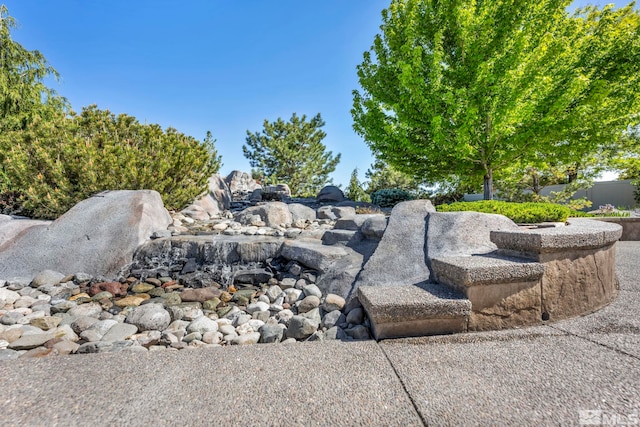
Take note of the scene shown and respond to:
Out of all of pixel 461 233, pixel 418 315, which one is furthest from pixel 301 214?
pixel 418 315

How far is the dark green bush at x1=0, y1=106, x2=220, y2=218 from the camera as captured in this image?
571 centimetres

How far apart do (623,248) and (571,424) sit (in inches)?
227

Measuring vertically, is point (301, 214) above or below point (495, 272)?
above

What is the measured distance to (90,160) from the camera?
557 centimetres

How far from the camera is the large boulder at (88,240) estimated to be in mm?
4301

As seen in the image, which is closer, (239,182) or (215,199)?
(215,199)

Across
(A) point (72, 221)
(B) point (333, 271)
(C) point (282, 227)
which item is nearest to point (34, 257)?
(A) point (72, 221)

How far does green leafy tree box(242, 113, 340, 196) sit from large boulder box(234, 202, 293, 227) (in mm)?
12108

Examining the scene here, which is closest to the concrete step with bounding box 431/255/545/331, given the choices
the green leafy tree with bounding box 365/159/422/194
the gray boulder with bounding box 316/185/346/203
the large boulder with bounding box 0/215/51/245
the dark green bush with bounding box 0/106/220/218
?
the dark green bush with bounding box 0/106/220/218

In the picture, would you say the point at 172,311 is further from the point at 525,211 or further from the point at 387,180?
the point at 387,180

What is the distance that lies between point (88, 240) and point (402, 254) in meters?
4.99

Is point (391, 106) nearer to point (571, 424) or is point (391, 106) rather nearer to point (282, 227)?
point (282, 227)

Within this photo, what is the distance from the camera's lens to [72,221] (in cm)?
482

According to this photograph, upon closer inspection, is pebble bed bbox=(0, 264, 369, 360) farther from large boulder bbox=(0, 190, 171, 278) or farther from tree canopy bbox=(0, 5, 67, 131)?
tree canopy bbox=(0, 5, 67, 131)
